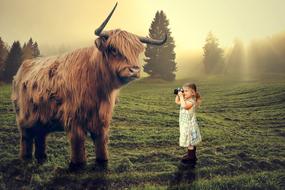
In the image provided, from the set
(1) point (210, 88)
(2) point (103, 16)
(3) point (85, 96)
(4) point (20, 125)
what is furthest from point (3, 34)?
(1) point (210, 88)

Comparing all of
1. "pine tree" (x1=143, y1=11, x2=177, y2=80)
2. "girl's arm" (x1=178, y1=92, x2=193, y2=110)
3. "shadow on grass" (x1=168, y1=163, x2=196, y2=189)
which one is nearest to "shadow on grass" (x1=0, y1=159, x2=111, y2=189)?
"shadow on grass" (x1=168, y1=163, x2=196, y2=189)

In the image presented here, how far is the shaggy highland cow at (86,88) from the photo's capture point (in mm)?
5336

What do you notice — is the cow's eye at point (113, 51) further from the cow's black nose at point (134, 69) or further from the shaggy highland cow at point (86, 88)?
the cow's black nose at point (134, 69)

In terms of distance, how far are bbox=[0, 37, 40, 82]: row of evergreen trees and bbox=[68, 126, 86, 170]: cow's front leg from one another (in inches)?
90.4

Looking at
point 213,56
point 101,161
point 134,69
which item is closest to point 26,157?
point 101,161

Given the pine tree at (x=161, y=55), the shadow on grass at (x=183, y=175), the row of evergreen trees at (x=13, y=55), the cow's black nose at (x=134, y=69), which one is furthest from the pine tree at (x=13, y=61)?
the shadow on grass at (x=183, y=175)

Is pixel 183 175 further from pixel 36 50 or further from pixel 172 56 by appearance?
pixel 36 50

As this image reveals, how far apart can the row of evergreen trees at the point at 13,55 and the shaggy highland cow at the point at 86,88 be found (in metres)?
1.60

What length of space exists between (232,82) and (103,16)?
2793mm

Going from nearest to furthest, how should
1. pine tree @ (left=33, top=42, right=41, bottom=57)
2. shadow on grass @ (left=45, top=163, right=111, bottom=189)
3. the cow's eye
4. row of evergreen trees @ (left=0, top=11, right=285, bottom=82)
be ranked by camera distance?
the cow's eye
shadow on grass @ (left=45, top=163, right=111, bottom=189)
row of evergreen trees @ (left=0, top=11, right=285, bottom=82)
pine tree @ (left=33, top=42, right=41, bottom=57)

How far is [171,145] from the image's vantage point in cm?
663

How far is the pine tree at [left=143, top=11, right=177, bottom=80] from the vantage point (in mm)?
7398

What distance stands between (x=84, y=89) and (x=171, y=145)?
6.35 feet

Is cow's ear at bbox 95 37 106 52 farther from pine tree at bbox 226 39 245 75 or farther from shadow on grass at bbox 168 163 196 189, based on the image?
pine tree at bbox 226 39 245 75
